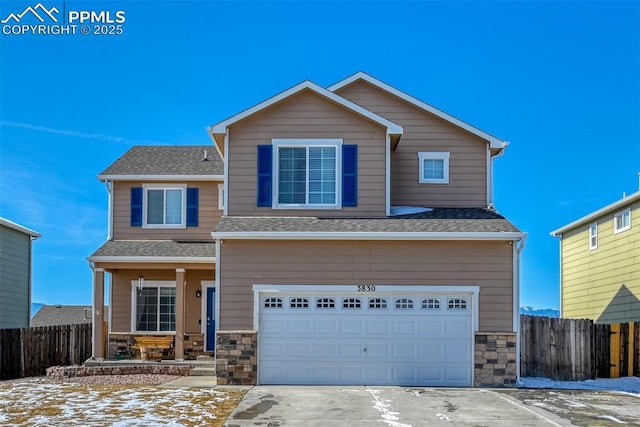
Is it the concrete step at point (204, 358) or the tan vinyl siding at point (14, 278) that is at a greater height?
the tan vinyl siding at point (14, 278)

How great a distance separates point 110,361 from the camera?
20250 millimetres

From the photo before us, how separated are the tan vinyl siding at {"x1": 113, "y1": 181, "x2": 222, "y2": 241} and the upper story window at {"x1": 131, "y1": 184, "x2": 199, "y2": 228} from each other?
122 mm

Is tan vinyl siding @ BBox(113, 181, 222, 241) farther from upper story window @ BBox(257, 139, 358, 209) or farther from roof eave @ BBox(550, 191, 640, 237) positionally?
roof eave @ BBox(550, 191, 640, 237)

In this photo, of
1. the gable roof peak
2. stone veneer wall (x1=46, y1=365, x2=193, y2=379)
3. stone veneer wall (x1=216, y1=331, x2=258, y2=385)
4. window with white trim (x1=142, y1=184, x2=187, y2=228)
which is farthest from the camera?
window with white trim (x1=142, y1=184, x2=187, y2=228)

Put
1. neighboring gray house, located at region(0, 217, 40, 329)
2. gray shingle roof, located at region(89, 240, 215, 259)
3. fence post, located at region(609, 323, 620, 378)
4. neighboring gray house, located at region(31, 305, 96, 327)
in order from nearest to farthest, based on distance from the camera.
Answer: fence post, located at region(609, 323, 620, 378), gray shingle roof, located at region(89, 240, 215, 259), neighboring gray house, located at region(0, 217, 40, 329), neighboring gray house, located at region(31, 305, 96, 327)

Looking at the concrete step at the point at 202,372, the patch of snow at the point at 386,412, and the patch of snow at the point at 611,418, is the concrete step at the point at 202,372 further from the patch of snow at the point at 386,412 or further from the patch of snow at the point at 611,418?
the patch of snow at the point at 611,418

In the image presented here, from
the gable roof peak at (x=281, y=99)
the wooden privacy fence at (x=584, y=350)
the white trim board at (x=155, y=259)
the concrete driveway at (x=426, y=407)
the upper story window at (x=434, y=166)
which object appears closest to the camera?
Answer: the concrete driveway at (x=426, y=407)

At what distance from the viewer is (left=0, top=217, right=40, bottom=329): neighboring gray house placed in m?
A: 25.1

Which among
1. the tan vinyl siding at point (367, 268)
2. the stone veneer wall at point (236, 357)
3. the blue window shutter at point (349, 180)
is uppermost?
the blue window shutter at point (349, 180)

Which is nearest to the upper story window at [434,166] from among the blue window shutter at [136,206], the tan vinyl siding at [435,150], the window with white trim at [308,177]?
the tan vinyl siding at [435,150]

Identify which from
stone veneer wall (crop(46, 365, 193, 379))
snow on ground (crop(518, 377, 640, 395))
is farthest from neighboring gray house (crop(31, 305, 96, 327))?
snow on ground (crop(518, 377, 640, 395))

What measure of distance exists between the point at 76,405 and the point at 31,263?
16.3 metres

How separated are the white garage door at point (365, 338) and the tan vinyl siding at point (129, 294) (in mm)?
5411

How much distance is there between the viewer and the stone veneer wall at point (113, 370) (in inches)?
730
